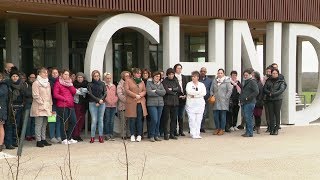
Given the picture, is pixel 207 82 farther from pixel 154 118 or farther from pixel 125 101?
pixel 125 101

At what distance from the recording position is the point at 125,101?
34.4ft

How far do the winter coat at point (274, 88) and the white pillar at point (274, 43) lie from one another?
2.19 m

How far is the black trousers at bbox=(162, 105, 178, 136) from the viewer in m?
10.7

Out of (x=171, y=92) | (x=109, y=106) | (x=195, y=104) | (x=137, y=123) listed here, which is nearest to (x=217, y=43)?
(x=195, y=104)

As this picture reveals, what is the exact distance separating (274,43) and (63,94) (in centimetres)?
673

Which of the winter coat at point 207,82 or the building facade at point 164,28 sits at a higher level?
the building facade at point 164,28

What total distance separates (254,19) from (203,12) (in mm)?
1817

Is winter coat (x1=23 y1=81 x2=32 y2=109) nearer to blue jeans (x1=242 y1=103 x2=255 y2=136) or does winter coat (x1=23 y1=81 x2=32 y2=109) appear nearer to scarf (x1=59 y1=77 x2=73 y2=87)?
scarf (x1=59 y1=77 x2=73 y2=87)

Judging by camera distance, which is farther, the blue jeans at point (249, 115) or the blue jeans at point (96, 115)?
the blue jeans at point (249, 115)

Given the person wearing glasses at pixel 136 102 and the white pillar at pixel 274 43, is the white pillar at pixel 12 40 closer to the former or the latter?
the person wearing glasses at pixel 136 102

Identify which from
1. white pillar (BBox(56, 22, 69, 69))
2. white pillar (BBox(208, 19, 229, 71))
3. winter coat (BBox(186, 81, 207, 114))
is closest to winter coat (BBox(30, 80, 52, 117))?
winter coat (BBox(186, 81, 207, 114))

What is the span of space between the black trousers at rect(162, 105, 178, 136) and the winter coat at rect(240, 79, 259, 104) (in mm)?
1720

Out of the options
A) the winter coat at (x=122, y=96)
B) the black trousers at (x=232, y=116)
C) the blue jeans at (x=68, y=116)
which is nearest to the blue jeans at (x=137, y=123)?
the winter coat at (x=122, y=96)

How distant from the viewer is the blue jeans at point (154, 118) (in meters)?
10.4
